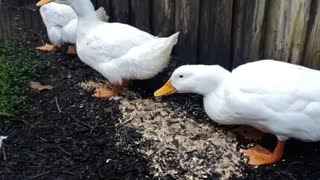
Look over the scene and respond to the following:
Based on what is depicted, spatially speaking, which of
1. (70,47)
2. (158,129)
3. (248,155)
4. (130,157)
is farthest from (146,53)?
(70,47)

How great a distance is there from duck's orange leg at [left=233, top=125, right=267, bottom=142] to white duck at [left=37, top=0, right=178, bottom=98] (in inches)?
32.4

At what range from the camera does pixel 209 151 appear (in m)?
3.50

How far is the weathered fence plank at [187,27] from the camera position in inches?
169

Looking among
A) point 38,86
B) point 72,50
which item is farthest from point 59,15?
point 38,86

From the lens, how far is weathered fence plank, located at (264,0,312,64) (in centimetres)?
350

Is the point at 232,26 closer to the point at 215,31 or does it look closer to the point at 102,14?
the point at 215,31

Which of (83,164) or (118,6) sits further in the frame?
(118,6)

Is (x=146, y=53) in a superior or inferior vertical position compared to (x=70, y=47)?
superior

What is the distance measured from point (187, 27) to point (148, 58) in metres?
0.64

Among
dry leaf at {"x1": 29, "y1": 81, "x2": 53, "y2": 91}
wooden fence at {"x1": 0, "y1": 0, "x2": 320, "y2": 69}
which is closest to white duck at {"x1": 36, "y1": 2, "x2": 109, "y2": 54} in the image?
wooden fence at {"x1": 0, "y1": 0, "x2": 320, "y2": 69}

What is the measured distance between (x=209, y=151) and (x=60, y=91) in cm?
164

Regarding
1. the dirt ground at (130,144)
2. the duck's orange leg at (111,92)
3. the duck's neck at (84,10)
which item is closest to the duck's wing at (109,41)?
the duck's neck at (84,10)

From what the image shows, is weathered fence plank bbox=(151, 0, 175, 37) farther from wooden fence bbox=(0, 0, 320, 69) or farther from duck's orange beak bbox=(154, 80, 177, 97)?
duck's orange beak bbox=(154, 80, 177, 97)

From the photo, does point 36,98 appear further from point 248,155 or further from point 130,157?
point 248,155
